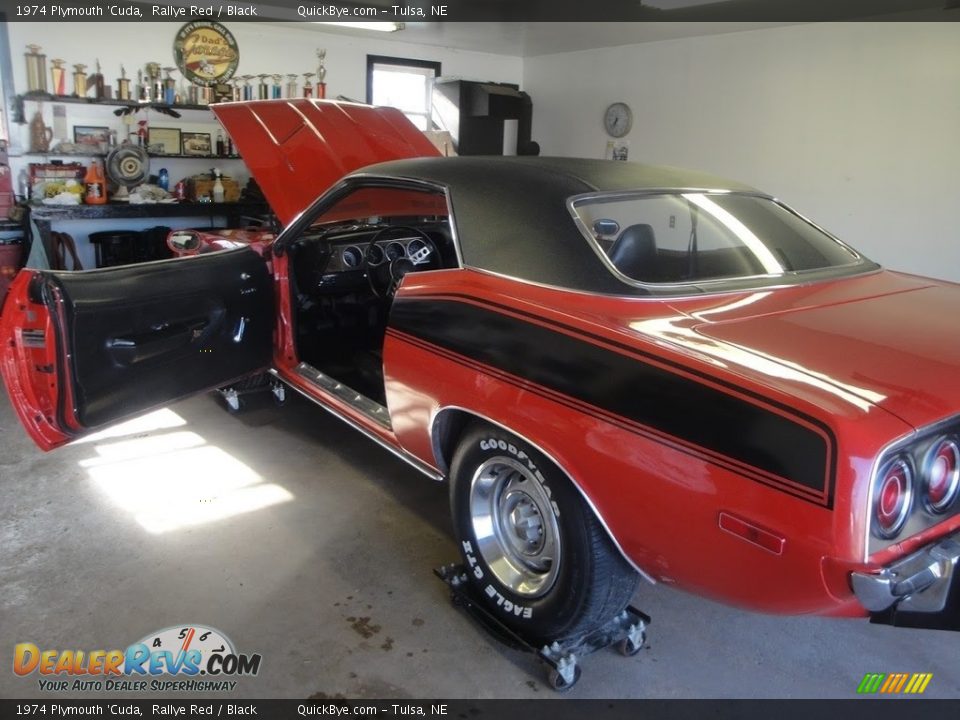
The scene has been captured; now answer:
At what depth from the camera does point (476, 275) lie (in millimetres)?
2209

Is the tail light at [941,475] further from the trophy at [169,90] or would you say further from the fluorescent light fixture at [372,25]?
the trophy at [169,90]

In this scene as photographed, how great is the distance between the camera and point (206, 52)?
699cm

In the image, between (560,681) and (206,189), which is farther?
(206,189)

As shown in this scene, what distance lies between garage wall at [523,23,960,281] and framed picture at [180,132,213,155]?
4.60 meters

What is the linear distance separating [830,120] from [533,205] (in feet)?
17.5

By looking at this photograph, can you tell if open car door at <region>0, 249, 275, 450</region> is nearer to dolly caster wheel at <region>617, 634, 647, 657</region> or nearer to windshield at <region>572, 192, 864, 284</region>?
windshield at <region>572, 192, 864, 284</region>

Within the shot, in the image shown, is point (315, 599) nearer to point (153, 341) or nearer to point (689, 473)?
point (153, 341)

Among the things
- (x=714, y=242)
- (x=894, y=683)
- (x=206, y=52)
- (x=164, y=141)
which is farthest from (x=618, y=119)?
(x=894, y=683)

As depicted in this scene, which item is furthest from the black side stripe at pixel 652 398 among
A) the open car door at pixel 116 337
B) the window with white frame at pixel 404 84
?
the window with white frame at pixel 404 84

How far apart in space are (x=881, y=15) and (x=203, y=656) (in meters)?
6.66

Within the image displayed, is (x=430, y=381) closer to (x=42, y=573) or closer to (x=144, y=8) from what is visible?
(x=42, y=573)

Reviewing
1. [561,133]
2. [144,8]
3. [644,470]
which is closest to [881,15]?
[561,133]

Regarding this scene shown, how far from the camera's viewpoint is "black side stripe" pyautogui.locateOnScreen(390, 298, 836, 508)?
141 centimetres
